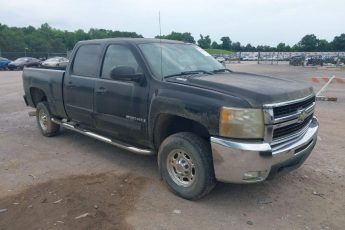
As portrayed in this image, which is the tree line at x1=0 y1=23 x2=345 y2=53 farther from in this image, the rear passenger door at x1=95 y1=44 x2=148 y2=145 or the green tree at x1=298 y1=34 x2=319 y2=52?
the rear passenger door at x1=95 y1=44 x2=148 y2=145

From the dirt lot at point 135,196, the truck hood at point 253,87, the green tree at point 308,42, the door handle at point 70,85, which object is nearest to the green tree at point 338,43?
the green tree at point 308,42

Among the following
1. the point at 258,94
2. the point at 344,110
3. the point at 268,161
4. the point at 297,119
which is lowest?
the point at 344,110

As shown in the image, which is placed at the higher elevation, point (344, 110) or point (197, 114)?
point (197, 114)

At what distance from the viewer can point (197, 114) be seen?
4145 mm

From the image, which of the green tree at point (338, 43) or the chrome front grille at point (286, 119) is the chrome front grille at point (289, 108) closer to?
the chrome front grille at point (286, 119)

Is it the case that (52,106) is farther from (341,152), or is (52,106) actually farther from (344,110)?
(344,110)

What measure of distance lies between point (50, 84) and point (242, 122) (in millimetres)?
4190

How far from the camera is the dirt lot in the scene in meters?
3.95

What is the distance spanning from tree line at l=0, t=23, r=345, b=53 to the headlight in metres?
39.6

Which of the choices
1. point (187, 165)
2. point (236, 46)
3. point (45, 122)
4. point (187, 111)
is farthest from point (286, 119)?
point (236, 46)

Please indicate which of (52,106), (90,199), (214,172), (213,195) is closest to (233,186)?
(213,195)

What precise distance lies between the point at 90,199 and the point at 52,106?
2993 millimetres

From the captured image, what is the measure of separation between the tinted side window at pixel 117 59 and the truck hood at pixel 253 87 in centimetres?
75

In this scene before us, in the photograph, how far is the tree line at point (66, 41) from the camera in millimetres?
62812
